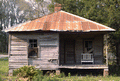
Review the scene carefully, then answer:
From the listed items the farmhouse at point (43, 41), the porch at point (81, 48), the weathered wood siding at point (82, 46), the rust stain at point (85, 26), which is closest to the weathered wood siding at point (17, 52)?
the farmhouse at point (43, 41)

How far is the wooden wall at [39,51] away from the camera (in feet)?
39.3

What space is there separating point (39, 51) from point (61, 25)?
2580mm

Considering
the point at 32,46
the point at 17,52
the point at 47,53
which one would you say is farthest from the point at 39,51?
the point at 17,52

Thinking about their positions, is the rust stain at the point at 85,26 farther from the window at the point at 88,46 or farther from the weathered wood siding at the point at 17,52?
the weathered wood siding at the point at 17,52

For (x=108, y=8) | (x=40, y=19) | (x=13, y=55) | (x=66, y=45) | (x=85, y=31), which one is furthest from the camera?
(x=108, y=8)

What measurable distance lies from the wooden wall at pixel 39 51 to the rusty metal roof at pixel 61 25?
56 cm

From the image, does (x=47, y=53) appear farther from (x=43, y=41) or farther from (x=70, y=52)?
(x=70, y=52)

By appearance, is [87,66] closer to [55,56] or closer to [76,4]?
[55,56]

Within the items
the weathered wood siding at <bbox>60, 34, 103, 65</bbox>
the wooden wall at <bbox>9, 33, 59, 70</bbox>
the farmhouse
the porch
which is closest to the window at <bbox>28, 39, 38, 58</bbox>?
the farmhouse

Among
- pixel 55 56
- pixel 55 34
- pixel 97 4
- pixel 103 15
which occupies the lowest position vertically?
pixel 55 56

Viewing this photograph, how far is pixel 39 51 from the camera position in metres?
12.0

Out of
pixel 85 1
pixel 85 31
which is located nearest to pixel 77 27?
pixel 85 31

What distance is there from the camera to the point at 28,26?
1229cm

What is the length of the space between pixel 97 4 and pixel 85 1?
2043 millimetres
